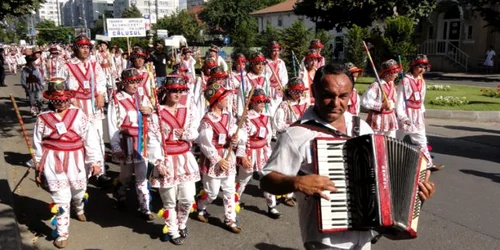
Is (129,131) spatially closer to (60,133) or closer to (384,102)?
(60,133)

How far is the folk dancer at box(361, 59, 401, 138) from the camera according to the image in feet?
24.6

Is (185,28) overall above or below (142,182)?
A: above

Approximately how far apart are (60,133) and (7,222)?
1241mm

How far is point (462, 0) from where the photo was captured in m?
29.9

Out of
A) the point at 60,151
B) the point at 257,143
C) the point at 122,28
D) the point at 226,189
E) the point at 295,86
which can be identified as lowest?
the point at 226,189

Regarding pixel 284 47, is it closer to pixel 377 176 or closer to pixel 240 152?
pixel 240 152

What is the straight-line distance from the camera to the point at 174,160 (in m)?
5.22

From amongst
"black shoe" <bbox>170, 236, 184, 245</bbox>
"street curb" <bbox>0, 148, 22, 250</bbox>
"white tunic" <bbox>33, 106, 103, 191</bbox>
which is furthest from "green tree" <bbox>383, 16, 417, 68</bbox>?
"street curb" <bbox>0, 148, 22, 250</bbox>

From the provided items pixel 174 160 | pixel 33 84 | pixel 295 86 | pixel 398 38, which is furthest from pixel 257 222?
pixel 398 38

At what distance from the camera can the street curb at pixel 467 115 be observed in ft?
42.5

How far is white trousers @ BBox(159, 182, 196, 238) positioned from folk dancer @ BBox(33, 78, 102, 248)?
3.11 feet

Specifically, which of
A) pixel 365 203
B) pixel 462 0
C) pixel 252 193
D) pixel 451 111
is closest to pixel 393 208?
pixel 365 203

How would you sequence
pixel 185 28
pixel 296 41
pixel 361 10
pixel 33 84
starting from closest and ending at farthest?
pixel 33 84 → pixel 296 41 → pixel 361 10 → pixel 185 28

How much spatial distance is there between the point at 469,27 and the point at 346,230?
3325 centimetres
